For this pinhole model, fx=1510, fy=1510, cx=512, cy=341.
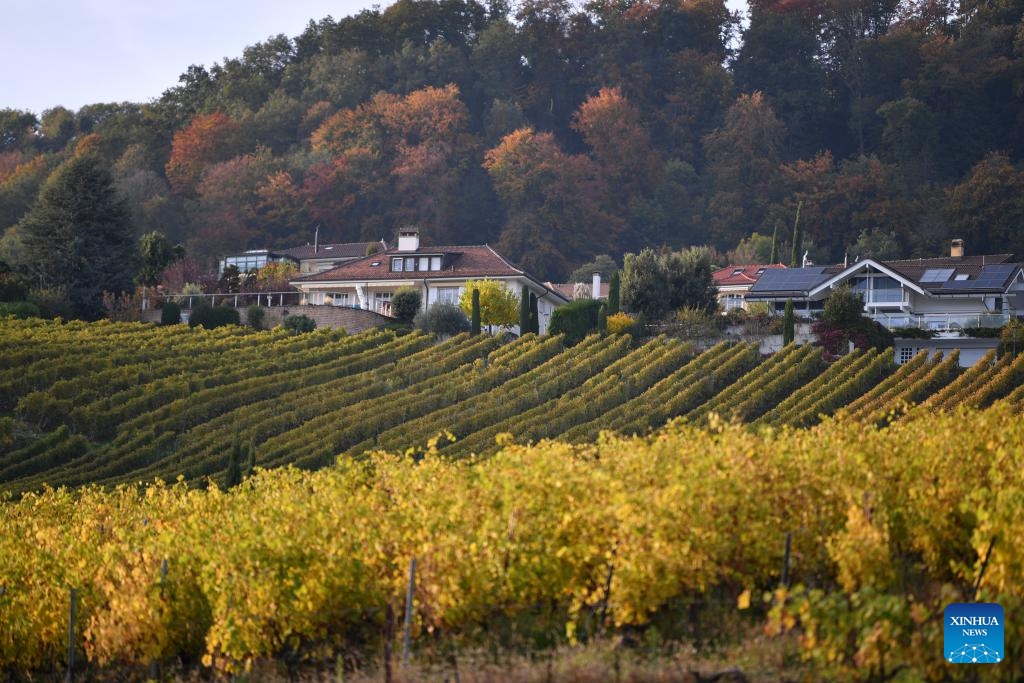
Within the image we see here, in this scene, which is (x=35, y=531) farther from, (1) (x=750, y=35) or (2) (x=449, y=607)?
(1) (x=750, y=35)

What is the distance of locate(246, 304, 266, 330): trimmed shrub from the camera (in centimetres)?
6044

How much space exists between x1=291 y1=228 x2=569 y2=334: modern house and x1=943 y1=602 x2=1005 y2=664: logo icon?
51.6 m

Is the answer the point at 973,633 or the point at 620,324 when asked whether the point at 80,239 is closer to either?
the point at 620,324

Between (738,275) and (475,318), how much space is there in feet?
75.6

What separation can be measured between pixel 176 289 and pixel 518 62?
4131cm

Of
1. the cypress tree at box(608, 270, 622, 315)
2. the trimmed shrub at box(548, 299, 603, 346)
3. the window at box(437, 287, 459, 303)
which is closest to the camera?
the trimmed shrub at box(548, 299, 603, 346)

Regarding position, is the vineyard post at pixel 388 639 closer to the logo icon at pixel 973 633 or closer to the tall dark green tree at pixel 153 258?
the logo icon at pixel 973 633

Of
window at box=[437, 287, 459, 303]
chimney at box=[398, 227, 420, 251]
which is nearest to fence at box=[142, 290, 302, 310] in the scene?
window at box=[437, 287, 459, 303]

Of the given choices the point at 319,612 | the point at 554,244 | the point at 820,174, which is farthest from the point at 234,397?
the point at 820,174

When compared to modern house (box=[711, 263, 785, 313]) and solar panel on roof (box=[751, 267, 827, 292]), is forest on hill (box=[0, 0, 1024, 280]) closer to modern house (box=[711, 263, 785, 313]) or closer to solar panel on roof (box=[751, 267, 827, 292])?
modern house (box=[711, 263, 785, 313])

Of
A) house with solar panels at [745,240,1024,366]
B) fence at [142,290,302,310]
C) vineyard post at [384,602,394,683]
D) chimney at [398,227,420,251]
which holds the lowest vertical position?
vineyard post at [384,602,394,683]

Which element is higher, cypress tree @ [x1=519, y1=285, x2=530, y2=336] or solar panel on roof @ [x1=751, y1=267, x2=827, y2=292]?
solar panel on roof @ [x1=751, y1=267, x2=827, y2=292]

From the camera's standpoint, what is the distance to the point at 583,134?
342 feet

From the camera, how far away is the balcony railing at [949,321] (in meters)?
56.0
